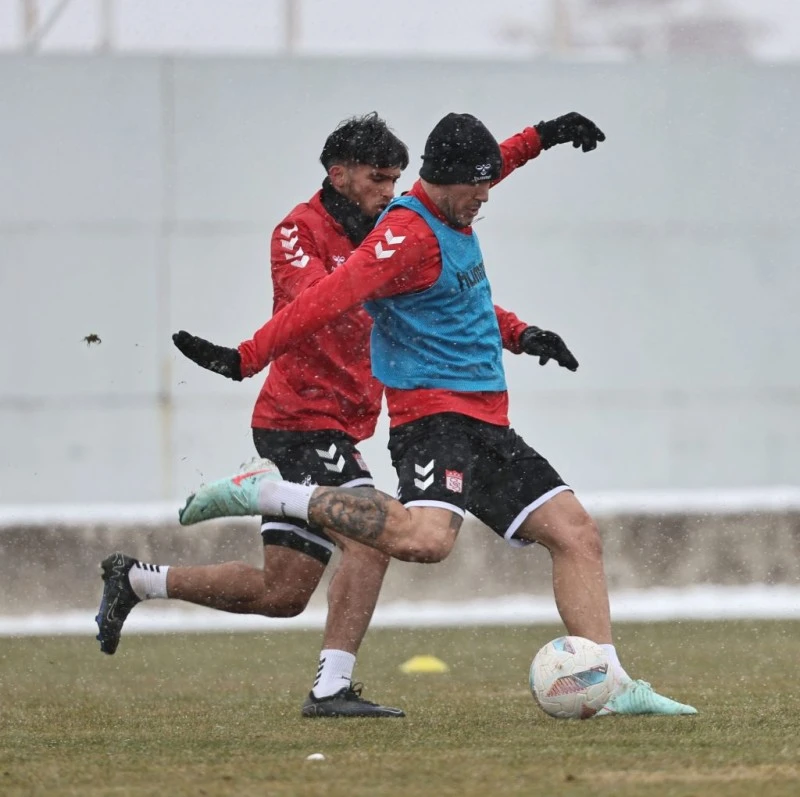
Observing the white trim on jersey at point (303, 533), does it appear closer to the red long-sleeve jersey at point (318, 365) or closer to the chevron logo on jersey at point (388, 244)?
the red long-sleeve jersey at point (318, 365)

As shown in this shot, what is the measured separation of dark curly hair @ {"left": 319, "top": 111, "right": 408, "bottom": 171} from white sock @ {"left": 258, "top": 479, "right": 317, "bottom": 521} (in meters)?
1.54

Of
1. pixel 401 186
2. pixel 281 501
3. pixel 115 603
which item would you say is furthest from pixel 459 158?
pixel 401 186

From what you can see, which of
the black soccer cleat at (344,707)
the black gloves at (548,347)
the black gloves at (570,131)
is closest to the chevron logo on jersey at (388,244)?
the black gloves at (548,347)

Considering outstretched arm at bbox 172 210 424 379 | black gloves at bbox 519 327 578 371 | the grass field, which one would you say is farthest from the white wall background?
outstretched arm at bbox 172 210 424 379

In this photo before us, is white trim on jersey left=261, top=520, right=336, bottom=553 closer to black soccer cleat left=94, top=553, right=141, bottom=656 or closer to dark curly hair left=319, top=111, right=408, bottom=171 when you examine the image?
black soccer cleat left=94, top=553, right=141, bottom=656

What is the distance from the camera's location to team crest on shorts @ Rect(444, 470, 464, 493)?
20.3 ft

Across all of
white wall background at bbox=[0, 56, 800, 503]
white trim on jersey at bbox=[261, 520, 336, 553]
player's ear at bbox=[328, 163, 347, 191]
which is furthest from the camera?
white wall background at bbox=[0, 56, 800, 503]

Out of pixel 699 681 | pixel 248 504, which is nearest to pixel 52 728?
pixel 248 504

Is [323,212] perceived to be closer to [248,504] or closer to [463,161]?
[463,161]

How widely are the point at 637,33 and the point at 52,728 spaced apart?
694 cm

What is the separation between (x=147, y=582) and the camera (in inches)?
278

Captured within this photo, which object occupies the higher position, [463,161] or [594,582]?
[463,161]

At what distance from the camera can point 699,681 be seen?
7836 millimetres

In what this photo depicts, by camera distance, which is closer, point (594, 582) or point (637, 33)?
point (594, 582)
